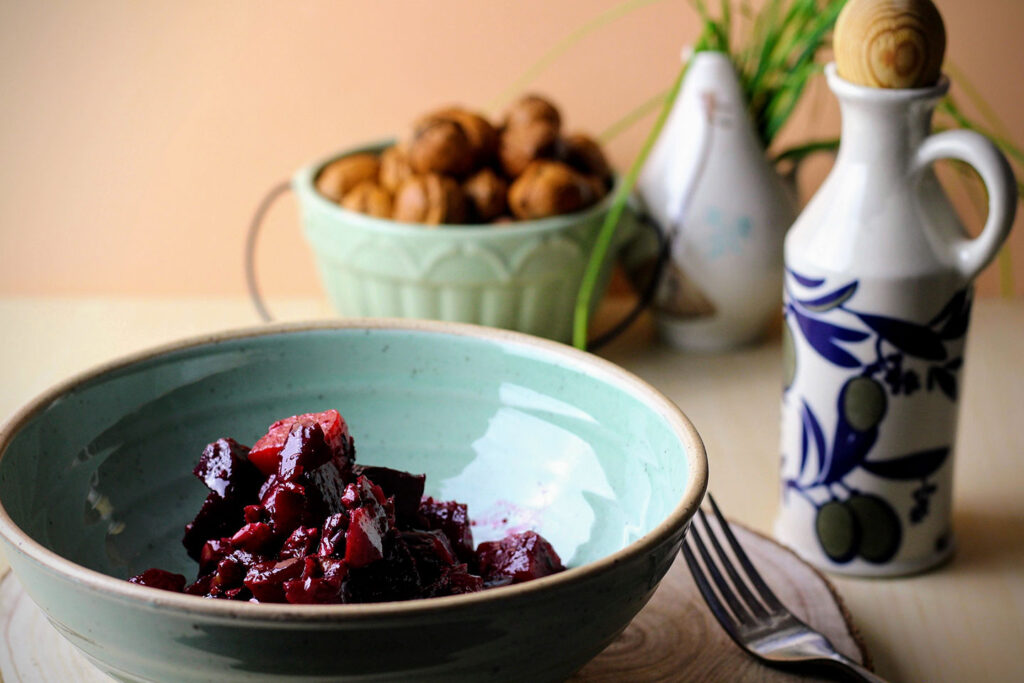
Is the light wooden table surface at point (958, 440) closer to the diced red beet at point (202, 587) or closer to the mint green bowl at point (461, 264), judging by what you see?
the mint green bowl at point (461, 264)

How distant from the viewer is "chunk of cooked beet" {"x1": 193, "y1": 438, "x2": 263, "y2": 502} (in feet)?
2.29

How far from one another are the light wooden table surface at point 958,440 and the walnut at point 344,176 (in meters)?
0.23

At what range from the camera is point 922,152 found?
34.5 inches

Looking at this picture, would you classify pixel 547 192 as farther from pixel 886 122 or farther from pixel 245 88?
pixel 245 88

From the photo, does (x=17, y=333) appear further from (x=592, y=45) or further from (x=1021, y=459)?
(x=1021, y=459)

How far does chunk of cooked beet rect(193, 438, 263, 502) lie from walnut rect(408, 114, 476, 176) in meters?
0.66

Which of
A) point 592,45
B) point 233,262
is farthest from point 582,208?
point 233,262

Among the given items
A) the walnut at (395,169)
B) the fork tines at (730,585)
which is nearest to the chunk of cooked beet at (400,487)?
the fork tines at (730,585)

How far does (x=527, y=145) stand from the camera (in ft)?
4.40

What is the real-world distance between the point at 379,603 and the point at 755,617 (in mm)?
335

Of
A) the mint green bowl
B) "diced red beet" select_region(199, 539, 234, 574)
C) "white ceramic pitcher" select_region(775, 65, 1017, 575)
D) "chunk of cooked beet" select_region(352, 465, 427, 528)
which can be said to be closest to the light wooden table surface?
"white ceramic pitcher" select_region(775, 65, 1017, 575)

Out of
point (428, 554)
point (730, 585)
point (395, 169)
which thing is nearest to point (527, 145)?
point (395, 169)

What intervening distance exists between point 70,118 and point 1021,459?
4.37 ft

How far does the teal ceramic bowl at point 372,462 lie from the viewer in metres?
0.53
